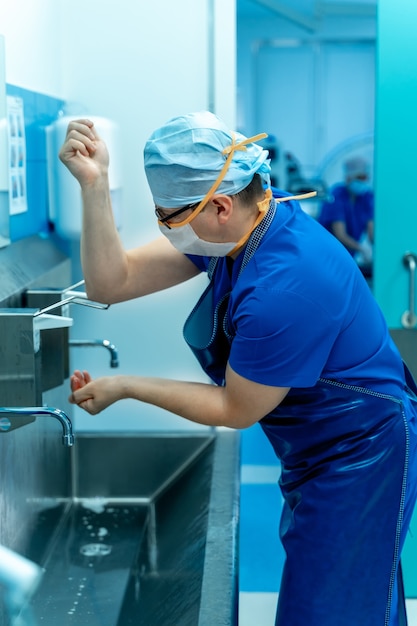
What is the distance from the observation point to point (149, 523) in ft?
7.95

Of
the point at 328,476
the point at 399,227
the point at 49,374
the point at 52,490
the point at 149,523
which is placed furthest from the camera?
the point at 399,227

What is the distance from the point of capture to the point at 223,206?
58.3 inches

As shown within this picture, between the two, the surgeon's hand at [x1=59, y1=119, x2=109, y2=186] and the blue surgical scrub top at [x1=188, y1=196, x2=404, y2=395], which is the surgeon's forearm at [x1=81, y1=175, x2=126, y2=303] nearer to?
the surgeon's hand at [x1=59, y1=119, x2=109, y2=186]

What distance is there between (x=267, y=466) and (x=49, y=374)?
2.37m

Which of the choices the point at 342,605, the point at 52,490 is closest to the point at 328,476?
the point at 342,605

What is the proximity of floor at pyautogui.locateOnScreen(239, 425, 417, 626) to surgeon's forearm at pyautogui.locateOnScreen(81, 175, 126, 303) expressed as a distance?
51.2 inches

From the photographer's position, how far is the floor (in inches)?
106

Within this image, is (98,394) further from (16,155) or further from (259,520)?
(259,520)

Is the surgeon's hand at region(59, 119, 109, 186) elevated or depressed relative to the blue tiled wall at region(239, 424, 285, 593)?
elevated

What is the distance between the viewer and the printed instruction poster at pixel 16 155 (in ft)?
6.72

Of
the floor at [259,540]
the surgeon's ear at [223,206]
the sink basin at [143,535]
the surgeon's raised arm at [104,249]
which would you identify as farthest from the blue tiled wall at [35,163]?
the floor at [259,540]

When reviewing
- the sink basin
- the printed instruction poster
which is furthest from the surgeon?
the printed instruction poster

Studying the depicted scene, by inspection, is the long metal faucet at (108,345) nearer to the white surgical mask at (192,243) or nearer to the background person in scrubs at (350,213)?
the white surgical mask at (192,243)

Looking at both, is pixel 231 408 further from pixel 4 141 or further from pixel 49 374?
pixel 4 141
